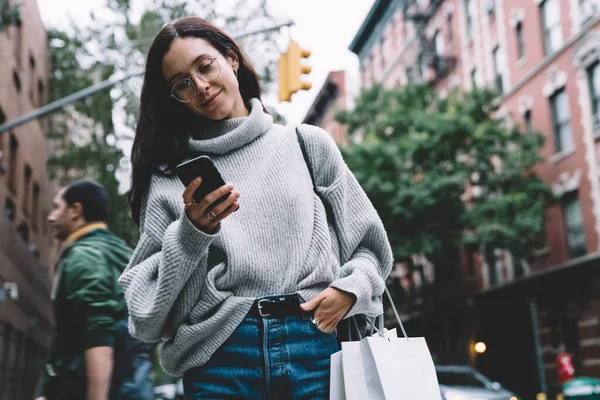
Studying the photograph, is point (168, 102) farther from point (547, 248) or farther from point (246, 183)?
point (547, 248)

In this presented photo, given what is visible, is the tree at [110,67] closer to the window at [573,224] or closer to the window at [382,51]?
the window at [573,224]

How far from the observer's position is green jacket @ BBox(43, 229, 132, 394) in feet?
12.4

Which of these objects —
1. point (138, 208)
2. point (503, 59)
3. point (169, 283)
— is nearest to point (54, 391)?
point (138, 208)

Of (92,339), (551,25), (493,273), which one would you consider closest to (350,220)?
(92,339)

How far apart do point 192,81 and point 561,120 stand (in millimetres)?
23972

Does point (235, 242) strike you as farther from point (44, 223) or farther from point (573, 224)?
point (44, 223)

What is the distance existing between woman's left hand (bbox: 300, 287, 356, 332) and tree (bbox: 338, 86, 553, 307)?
20752 mm

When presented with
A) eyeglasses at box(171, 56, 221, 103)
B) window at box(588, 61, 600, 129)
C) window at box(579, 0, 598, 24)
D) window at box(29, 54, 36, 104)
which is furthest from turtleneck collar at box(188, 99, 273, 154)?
window at box(29, 54, 36, 104)

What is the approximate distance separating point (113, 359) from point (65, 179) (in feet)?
76.8

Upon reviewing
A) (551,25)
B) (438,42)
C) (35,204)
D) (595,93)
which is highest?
(438,42)

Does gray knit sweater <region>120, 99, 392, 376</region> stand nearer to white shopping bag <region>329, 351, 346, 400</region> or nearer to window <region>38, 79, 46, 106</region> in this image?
white shopping bag <region>329, 351, 346, 400</region>

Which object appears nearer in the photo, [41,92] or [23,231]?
[23,231]

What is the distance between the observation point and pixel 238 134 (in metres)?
2.39

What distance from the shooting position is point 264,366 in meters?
2.16
